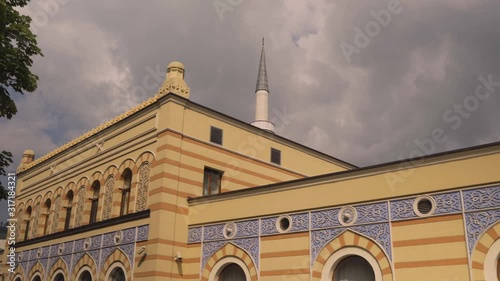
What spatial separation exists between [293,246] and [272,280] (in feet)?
3.72

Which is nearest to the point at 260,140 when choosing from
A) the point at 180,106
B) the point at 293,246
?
the point at 180,106

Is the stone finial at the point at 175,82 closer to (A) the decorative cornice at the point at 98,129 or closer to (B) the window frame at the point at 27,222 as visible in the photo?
(A) the decorative cornice at the point at 98,129

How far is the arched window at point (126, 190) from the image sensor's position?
61.7 ft

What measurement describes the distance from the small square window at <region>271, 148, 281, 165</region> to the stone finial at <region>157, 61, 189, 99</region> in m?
4.48

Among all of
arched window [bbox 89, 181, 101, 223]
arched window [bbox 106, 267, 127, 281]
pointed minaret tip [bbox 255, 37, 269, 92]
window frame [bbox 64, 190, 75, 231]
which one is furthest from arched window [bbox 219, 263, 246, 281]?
pointed minaret tip [bbox 255, 37, 269, 92]

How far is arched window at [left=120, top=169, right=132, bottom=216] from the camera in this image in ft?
61.7

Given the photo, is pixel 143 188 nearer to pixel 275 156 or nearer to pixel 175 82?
pixel 175 82

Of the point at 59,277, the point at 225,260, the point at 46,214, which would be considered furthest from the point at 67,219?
the point at 225,260

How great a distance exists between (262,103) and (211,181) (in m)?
10.4

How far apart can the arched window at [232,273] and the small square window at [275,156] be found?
5.84m

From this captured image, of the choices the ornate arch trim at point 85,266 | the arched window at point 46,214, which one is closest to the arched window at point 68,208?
the arched window at point 46,214

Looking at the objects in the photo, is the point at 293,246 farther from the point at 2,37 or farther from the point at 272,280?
the point at 2,37

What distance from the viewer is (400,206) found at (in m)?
12.5

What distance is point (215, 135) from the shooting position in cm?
1862
